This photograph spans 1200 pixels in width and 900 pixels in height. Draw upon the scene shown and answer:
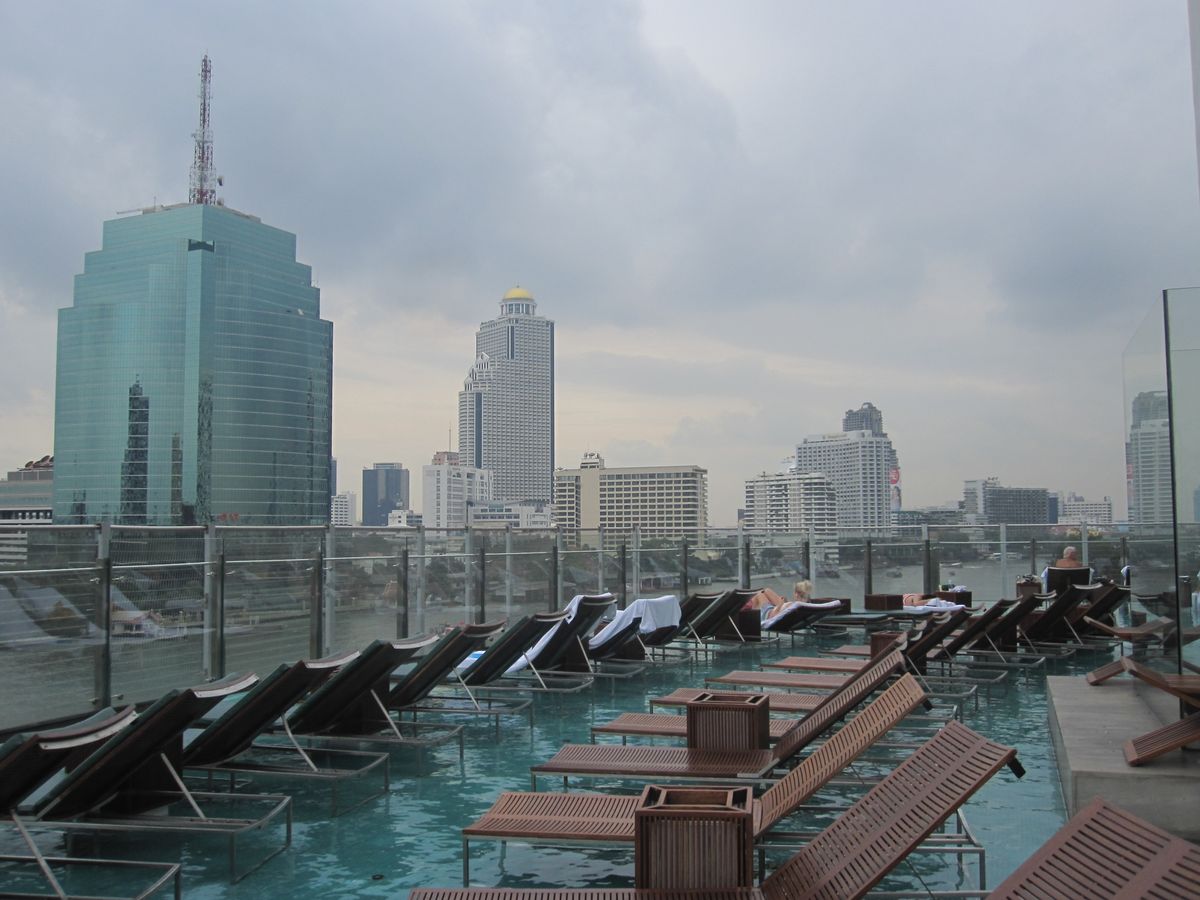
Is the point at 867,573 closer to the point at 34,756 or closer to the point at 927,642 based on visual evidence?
the point at 927,642

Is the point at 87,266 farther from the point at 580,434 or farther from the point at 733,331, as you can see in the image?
the point at 733,331

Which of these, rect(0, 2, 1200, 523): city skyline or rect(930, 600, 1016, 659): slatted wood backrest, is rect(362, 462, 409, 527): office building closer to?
rect(0, 2, 1200, 523): city skyline

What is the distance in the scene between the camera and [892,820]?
11.5 feet

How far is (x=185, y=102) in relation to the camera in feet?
464

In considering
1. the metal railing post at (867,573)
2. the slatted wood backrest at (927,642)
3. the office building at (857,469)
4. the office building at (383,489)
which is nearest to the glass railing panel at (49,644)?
the slatted wood backrest at (927,642)

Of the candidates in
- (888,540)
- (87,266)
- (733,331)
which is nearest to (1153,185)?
(888,540)

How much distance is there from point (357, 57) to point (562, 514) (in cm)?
6205

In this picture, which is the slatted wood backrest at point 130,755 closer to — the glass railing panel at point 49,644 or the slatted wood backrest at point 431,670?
the slatted wood backrest at point 431,670

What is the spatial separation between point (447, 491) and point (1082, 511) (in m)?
134

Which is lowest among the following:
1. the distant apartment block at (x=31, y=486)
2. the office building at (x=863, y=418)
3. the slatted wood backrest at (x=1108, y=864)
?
the slatted wood backrest at (x=1108, y=864)

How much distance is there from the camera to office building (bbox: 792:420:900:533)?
60812 millimetres

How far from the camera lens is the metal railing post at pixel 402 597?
435 inches

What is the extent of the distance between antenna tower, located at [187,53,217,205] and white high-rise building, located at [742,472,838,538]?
100387 mm

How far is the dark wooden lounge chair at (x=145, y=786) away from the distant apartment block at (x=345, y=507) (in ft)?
427
